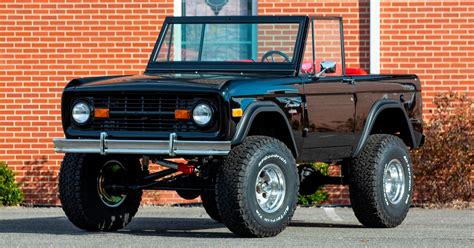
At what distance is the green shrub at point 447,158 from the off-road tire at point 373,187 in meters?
3.40

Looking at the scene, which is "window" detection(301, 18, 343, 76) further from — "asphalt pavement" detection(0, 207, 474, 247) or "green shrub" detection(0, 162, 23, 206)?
"green shrub" detection(0, 162, 23, 206)

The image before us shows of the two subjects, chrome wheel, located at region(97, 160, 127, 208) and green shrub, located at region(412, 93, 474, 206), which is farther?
green shrub, located at region(412, 93, 474, 206)

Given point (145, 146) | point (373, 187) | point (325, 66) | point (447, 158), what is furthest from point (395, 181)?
point (447, 158)

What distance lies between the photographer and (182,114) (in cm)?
1115

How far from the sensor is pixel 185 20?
13266 millimetres

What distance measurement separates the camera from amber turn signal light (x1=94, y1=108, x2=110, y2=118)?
11.5 m

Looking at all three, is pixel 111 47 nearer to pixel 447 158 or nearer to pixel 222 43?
pixel 222 43

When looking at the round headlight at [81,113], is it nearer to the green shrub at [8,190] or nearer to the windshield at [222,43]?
the windshield at [222,43]

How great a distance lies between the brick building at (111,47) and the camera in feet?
55.7

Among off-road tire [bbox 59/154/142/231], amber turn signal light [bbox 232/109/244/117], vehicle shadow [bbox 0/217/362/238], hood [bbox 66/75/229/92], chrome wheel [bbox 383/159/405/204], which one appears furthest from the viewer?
chrome wheel [bbox 383/159/405/204]

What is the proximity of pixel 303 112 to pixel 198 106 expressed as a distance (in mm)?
1182

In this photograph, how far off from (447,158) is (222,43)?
155 inches

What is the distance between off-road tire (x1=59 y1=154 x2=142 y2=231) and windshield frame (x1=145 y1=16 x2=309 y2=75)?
1177mm

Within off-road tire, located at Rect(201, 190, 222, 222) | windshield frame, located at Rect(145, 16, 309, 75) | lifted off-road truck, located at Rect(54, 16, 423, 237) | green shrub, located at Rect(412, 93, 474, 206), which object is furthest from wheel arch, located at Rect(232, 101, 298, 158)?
green shrub, located at Rect(412, 93, 474, 206)
